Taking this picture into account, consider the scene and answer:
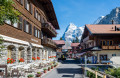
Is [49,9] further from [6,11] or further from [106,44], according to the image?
[6,11]

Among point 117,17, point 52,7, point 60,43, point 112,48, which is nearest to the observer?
point 52,7

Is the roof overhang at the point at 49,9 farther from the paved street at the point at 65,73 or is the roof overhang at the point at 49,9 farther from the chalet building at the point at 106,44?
the paved street at the point at 65,73

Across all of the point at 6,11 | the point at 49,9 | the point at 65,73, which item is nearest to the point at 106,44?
the point at 49,9

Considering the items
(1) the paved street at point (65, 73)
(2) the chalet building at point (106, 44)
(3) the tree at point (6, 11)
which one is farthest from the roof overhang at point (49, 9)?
(3) the tree at point (6, 11)

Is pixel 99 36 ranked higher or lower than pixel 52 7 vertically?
lower

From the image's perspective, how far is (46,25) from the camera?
85.8 ft

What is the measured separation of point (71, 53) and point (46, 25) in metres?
84.7

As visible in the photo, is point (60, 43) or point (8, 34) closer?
point (8, 34)

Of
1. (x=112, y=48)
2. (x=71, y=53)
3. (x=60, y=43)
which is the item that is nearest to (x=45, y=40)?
(x=112, y=48)

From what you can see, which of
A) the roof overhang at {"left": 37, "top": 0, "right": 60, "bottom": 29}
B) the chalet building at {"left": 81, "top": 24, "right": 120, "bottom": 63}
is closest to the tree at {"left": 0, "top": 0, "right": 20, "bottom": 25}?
the roof overhang at {"left": 37, "top": 0, "right": 60, "bottom": 29}

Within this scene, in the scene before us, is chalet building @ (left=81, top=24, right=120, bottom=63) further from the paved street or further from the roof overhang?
the paved street

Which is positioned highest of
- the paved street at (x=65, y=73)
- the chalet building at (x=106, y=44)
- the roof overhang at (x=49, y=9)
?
the roof overhang at (x=49, y=9)

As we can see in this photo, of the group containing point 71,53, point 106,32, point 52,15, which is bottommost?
point 71,53

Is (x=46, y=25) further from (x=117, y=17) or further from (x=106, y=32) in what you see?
(x=117, y=17)
